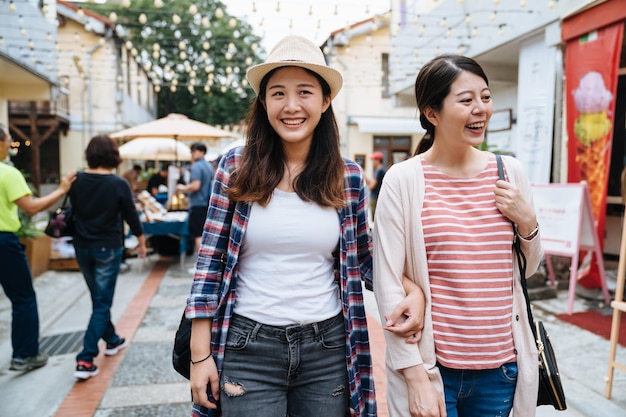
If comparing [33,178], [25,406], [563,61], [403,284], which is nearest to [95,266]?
[25,406]

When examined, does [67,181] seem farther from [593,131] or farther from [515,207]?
[593,131]

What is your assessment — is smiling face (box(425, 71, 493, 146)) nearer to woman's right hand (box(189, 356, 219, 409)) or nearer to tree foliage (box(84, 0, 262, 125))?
woman's right hand (box(189, 356, 219, 409))

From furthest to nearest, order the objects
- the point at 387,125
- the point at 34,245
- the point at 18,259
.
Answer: the point at 387,125
the point at 34,245
the point at 18,259

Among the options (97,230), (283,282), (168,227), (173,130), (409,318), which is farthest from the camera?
(173,130)

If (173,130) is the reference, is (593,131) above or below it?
below

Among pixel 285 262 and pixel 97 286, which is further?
pixel 97 286

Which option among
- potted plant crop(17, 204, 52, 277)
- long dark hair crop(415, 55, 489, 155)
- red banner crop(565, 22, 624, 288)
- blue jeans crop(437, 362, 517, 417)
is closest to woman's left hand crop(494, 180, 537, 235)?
long dark hair crop(415, 55, 489, 155)

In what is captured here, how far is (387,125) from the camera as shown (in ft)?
61.9

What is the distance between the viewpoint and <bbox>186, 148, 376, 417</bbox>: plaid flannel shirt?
5.30ft

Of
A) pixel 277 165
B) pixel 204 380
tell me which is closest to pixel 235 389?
pixel 204 380

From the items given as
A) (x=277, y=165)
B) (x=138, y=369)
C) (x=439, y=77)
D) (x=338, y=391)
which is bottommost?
(x=138, y=369)

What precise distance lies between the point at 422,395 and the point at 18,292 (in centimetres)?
351

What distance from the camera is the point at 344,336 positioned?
5.56 ft

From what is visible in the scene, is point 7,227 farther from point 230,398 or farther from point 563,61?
point 563,61
